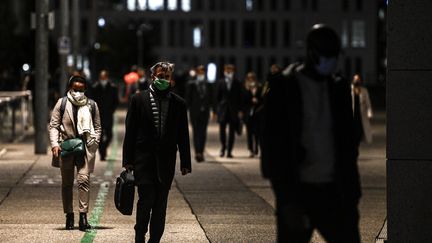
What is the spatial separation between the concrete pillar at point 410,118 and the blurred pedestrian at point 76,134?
3.89m

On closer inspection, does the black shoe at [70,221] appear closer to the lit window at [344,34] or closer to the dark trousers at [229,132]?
the dark trousers at [229,132]

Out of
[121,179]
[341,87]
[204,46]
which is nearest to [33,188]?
[121,179]

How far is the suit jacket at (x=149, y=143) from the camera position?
35.7 feet

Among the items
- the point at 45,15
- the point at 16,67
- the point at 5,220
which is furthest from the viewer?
the point at 16,67

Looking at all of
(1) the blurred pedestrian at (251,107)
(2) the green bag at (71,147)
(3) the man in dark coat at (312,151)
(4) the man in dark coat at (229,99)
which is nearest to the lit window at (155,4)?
(1) the blurred pedestrian at (251,107)

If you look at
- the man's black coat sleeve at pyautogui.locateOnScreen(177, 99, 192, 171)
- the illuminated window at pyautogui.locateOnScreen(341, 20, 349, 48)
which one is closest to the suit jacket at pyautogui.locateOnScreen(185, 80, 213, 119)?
the man's black coat sleeve at pyautogui.locateOnScreen(177, 99, 192, 171)

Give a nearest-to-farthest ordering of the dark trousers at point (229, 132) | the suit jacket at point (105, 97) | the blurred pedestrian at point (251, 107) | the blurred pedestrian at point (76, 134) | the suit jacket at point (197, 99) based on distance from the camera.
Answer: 1. the blurred pedestrian at point (76, 134)
2. the suit jacket at point (105, 97)
3. the suit jacket at point (197, 99)
4. the dark trousers at point (229, 132)
5. the blurred pedestrian at point (251, 107)

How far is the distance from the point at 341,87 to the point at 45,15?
67.0ft

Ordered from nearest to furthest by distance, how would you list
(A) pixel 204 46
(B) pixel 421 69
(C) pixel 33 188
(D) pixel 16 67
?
1. (B) pixel 421 69
2. (C) pixel 33 188
3. (D) pixel 16 67
4. (A) pixel 204 46

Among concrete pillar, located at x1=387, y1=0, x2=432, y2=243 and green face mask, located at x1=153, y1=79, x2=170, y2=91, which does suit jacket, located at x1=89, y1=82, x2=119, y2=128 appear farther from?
concrete pillar, located at x1=387, y1=0, x2=432, y2=243

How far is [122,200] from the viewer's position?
1110cm

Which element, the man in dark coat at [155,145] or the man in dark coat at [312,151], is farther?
the man in dark coat at [155,145]

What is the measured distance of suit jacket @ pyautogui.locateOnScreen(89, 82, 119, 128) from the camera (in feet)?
81.8

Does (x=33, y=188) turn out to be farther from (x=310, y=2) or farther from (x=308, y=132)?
(x=310, y=2)
